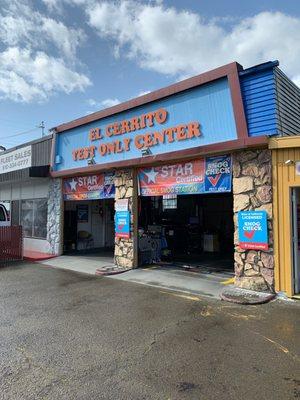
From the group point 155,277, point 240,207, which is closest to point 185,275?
point 155,277

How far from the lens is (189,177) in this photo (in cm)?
1056

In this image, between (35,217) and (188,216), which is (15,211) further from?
(188,216)

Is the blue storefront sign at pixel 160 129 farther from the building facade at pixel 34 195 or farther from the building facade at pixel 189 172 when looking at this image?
the building facade at pixel 34 195

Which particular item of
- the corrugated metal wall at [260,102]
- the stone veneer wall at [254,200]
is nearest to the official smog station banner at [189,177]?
the stone veneer wall at [254,200]

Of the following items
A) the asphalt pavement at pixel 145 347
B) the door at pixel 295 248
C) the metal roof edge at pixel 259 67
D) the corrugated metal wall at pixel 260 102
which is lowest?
the asphalt pavement at pixel 145 347

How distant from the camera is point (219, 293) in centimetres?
876

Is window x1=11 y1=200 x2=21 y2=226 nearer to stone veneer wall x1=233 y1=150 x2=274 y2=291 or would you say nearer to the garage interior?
the garage interior

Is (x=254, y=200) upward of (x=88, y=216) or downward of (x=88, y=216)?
upward

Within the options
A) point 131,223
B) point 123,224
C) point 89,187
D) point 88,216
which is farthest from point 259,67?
point 88,216

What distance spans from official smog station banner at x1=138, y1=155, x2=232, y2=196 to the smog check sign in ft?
3.17

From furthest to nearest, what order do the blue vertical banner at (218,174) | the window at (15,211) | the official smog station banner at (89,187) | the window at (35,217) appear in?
the window at (15,211) < the window at (35,217) < the official smog station banner at (89,187) < the blue vertical banner at (218,174)

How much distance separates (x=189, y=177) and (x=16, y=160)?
1238 cm

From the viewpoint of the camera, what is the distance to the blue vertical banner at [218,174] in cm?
957

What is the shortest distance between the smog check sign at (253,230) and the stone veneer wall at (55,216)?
30.0ft
